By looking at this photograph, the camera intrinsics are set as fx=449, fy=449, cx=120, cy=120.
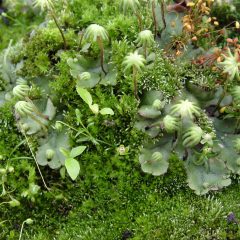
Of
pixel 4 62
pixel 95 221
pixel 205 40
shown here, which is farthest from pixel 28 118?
pixel 205 40

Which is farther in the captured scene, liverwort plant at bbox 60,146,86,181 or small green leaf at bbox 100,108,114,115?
small green leaf at bbox 100,108,114,115

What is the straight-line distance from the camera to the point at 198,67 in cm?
250

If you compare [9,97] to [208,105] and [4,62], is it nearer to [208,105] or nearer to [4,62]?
[4,62]

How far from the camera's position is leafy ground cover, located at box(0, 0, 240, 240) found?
2.19m

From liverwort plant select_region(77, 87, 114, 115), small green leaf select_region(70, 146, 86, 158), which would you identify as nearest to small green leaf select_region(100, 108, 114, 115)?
liverwort plant select_region(77, 87, 114, 115)

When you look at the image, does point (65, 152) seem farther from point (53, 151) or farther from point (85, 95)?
point (85, 95)

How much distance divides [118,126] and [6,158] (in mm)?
618

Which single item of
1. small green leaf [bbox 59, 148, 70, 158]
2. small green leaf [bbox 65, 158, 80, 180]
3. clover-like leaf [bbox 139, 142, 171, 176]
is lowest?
clover-like leaf [bbox 139, 142, 171, 176]

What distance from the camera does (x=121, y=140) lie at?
7.68ft

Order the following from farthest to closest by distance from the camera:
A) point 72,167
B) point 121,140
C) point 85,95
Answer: point 121,140, point 85,95, point 72,167

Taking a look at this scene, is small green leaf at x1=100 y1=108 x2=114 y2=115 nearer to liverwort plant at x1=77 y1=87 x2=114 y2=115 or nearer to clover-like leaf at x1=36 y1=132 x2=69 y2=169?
liverwort plant at x1=77 y1=87 x2=114 y2=115

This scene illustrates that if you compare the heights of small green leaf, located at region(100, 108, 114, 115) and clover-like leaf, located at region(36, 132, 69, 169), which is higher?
small green leaf, located at region(100, 108, 114, 115)

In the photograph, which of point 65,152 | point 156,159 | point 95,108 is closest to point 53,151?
point 65,152

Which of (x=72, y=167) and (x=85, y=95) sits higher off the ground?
(x=85, y=95)
